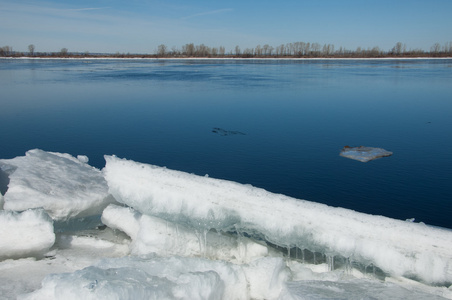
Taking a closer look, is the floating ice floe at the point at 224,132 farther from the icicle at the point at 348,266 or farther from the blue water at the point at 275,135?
the icicle at the point at 348,266

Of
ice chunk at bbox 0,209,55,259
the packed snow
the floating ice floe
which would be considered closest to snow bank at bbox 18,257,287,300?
the packed snow

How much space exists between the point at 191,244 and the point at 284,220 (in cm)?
115

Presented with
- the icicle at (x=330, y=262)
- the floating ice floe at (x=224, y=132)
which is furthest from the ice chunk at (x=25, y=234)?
the floating ice floe at (x=224, y=132)

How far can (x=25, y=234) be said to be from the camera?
4203mm

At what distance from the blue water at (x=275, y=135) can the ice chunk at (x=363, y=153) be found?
0.71ft

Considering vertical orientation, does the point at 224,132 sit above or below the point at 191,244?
above

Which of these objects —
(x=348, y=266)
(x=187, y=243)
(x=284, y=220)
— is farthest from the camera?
(x=187, y=243)

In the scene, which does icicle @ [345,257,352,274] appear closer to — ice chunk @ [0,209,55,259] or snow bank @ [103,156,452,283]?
snow bank @ [103,156,452,283]

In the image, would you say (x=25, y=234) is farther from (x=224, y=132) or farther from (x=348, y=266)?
(x=224, y=132)

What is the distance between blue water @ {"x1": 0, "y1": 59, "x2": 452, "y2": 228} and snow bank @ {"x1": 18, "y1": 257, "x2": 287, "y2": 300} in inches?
112

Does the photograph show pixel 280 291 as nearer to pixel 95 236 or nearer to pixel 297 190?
pixel 95 236

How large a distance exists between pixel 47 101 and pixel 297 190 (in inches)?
518

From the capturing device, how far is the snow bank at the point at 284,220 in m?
3.63

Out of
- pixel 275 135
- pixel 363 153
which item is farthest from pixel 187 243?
pixel 275 135
